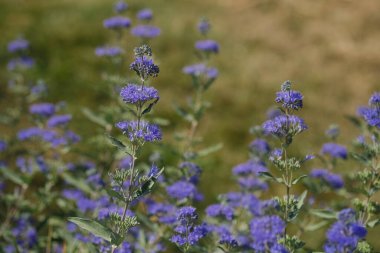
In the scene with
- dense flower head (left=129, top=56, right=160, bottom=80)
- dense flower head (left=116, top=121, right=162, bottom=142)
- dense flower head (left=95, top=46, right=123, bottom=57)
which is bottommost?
dense flower head (left=116, top=121, right=162, bottom=142)

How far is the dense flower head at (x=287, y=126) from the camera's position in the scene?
2.75 metres

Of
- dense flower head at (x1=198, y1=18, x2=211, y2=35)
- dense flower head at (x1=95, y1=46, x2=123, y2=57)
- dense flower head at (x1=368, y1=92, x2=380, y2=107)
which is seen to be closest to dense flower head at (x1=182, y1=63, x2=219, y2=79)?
dense flower head at (x1=198, y1=18, x2=211, y2=35)

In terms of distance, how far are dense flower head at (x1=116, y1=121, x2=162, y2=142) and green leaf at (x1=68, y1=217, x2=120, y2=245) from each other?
1.34 feet

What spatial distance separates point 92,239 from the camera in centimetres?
351

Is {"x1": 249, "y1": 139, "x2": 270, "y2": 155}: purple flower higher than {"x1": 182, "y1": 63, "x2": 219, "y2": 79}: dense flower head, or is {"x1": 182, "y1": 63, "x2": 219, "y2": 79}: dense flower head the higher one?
{"x1": 182, "y1": 63, "x2": 219, "y2": 79}: dense flower head

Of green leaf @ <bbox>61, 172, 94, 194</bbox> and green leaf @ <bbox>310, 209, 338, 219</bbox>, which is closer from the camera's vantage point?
green leaf @ <bbox>310, 209, 338, 219</bbox>

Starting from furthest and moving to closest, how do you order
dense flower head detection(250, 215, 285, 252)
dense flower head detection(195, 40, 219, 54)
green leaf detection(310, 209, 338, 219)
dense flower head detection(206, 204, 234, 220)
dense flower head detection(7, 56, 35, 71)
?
dense flower head detection(7, 56, 35, 71) → dense flower head detection(195, 40, 219, 54) → dense flower head detection(206, 204, 234, 220) → green leaf detection(310, 209, 338, 219) → dense flower head detection(250, 215, 285, 252)

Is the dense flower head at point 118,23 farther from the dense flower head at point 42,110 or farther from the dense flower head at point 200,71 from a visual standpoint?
the dense flower head at point 42,110

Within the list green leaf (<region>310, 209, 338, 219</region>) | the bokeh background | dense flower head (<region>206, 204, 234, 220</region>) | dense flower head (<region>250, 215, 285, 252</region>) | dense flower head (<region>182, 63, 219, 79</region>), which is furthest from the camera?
the bokeh background

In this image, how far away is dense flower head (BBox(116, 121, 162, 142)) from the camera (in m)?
2.71

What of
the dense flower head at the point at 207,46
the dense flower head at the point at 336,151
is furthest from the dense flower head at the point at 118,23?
the dense flower head at the point at 336,151

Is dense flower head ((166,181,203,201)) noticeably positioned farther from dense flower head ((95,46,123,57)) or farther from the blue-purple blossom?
dense flower head ((95,46,123,57))

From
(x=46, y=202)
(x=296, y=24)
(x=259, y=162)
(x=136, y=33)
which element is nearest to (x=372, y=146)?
(x=259, y=162)

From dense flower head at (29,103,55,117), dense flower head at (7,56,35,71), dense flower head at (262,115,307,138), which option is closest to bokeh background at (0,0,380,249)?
dense flower head at (7,56,35,71)
